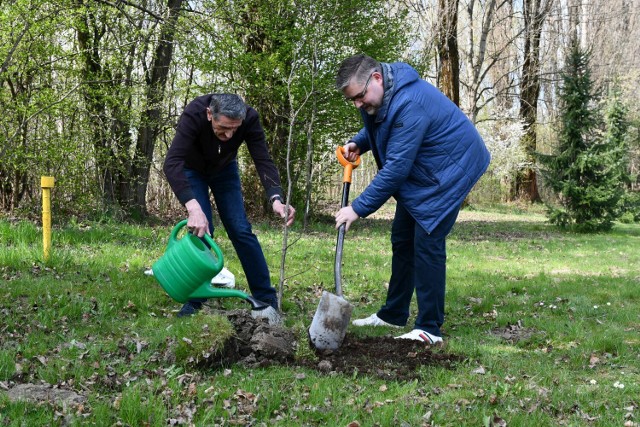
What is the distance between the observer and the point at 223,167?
4.75m

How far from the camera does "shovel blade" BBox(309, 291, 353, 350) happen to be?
3973 mm

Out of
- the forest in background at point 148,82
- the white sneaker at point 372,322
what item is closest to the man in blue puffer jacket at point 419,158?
the white sneaker at point 372,322

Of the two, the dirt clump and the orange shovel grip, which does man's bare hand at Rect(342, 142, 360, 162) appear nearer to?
the orange shovel grip

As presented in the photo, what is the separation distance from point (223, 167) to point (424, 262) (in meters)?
1.70

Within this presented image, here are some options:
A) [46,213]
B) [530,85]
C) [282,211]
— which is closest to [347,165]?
[282,211]

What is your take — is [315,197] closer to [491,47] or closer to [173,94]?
[173,94]

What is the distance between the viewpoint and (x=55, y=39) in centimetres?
991

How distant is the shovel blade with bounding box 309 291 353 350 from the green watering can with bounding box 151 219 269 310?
51 centimetres

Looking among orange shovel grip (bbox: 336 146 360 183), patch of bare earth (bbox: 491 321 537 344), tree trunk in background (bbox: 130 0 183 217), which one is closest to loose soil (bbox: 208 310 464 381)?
patch of bare earth (bbox: 491 321 537 344)

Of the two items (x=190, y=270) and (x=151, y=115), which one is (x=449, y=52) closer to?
(x=151, y=115)

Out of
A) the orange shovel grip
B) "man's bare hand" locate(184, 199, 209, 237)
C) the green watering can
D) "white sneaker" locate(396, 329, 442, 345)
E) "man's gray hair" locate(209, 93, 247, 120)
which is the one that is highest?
"man's gray hair" locate(209, 93, 247, 120)

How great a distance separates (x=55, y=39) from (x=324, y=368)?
27.6 ft

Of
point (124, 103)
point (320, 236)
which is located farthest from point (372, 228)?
point (124, 103)

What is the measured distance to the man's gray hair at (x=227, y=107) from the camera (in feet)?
13.5
